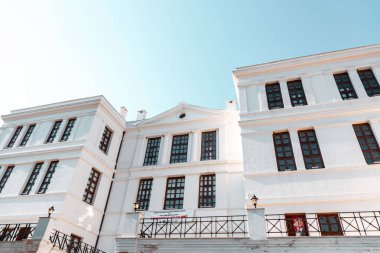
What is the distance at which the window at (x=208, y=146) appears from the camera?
17439 millimetres

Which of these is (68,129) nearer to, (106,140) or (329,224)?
(106,140)

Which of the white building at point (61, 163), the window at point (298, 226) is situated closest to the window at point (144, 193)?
the white building at point (61, 163)

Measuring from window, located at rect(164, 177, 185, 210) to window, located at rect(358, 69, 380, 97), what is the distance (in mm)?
12057

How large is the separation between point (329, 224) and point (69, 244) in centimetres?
1313

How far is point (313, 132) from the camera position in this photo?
13.5m

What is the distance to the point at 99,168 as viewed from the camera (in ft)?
57.8

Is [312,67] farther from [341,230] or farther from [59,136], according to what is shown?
[59,136]

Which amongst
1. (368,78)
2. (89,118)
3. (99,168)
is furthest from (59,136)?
(368,78)

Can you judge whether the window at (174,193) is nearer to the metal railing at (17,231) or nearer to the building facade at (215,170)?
the building facade at (215,170)

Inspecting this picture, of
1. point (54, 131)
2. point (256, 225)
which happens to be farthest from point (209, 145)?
point (54, 131)

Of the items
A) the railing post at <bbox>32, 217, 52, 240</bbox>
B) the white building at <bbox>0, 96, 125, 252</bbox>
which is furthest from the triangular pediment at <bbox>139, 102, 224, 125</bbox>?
the railing post at <bbox>32, 217, 52, 240</bbox>

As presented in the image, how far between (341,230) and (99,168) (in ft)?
47.3

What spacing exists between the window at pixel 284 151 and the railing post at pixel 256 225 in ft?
11.7

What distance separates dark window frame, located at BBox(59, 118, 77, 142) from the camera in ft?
60.2
